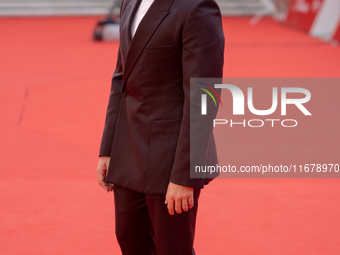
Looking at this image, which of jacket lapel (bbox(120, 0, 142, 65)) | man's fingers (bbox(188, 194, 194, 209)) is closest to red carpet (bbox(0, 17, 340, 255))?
man's fingers (bbox(188, 194, 194, 209))

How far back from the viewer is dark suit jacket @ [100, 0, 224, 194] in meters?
1.39

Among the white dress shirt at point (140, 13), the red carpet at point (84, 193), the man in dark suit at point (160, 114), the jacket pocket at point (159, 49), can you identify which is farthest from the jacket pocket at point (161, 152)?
the red carpet at point (84, 193)

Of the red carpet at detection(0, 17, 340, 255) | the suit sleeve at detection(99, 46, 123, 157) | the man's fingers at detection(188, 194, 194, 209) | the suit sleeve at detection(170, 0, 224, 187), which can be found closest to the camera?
the suit sleeve at detection(170, 0, 224, 187)

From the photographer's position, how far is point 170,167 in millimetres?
1510

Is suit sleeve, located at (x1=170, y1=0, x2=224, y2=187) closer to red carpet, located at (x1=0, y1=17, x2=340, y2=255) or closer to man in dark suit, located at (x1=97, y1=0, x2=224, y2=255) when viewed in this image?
man in dark suit, located at (x1=97, y1=0, x2=224, y2=255)

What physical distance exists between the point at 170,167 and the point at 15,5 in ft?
48.4

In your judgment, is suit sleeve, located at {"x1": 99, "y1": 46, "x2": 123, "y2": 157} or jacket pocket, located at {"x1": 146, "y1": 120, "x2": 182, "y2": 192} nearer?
jacket pocket, located at {"x1": 146, "y1": 120, "x2": 182, "y2": 192}

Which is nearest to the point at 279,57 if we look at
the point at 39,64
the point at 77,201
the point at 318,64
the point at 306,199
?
the point at 318,64

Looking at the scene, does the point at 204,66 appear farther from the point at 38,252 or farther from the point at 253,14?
the point at 253,14

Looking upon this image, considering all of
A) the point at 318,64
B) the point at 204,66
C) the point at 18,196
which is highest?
the point at 204,66

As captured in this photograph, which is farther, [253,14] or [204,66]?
[253,14]

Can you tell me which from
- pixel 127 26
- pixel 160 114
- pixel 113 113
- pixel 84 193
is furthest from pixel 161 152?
pixel 84 193

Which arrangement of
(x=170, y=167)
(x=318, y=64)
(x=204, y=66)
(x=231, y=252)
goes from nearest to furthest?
(x=204, y=66)
(x=170, y=167)
(x=231, y=252)
(x=318, y=64)

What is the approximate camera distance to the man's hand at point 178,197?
4.76ft
